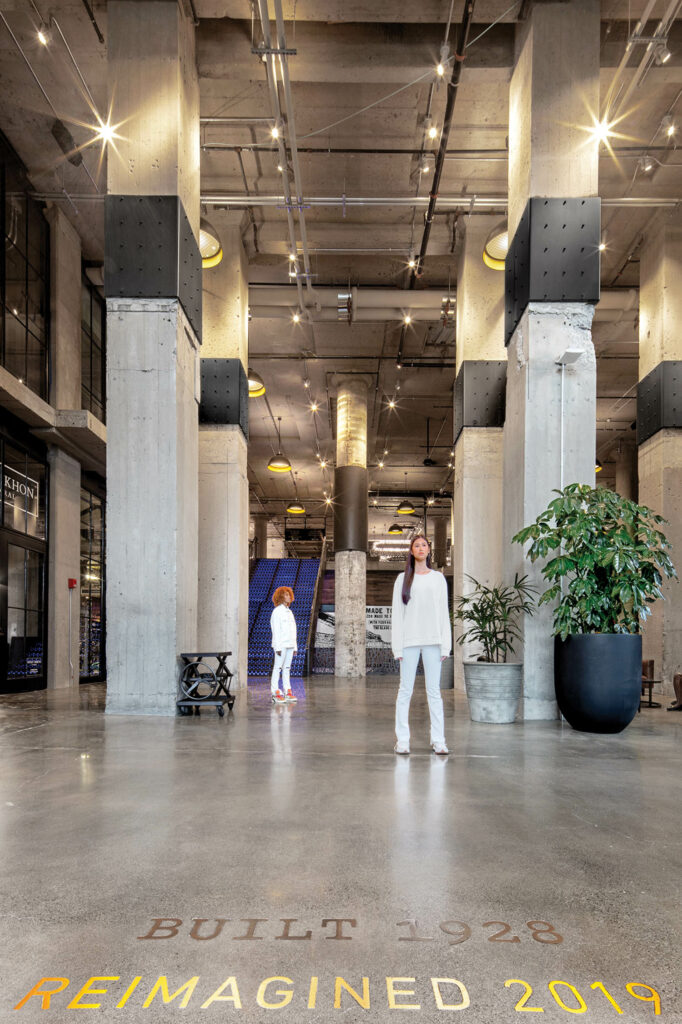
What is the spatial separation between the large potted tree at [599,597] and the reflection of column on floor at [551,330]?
0.60 meters

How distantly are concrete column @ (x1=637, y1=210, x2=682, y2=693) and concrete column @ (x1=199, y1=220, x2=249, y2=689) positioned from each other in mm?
6948

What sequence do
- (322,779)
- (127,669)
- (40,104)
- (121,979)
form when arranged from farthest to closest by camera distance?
(40,104) → (127,669) → (322,779) → (121,979)

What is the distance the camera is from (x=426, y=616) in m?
5.24

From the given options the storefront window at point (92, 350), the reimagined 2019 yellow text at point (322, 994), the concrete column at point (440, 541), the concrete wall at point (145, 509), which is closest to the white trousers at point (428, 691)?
the concrete wall at point (145, 509)

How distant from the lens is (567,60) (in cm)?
797

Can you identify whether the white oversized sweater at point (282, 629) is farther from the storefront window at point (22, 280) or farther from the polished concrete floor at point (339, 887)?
the storefront window at point (22, 280)

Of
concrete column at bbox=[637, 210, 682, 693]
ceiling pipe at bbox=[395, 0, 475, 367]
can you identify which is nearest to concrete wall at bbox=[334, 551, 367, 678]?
concrete column at bbox=[637, 210, 682, 693]

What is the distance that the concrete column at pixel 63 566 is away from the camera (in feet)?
43.6

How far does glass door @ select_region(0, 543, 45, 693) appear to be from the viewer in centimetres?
1172

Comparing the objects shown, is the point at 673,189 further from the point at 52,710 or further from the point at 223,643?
the point at 52,710

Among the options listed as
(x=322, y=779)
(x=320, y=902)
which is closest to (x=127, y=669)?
(x=322, y=779)

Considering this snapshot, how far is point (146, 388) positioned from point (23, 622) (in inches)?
245

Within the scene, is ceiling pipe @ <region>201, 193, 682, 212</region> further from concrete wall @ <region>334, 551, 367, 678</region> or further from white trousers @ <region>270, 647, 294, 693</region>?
concrete wall @ <region>334, 551, 367, 678</region>

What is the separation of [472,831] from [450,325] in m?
13.1
